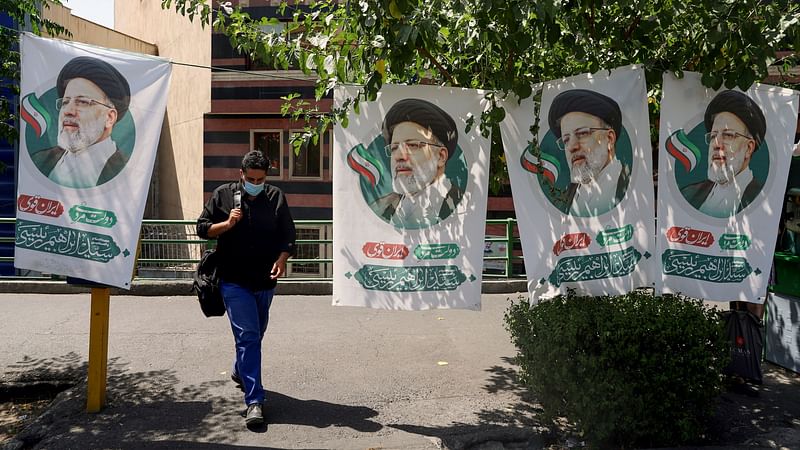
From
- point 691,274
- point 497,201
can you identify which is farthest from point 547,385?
point 497,201

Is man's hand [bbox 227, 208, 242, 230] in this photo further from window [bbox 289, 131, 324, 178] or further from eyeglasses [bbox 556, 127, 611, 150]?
window [bbox 289, 131, 324, 178]

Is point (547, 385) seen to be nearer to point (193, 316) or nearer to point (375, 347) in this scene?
point (375, 347)

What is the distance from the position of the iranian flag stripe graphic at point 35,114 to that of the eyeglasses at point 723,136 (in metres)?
4.83

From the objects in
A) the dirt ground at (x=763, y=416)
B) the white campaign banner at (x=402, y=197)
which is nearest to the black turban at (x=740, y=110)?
the white campaign banner at (x=402, y=197)

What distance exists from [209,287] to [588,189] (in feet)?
9.64

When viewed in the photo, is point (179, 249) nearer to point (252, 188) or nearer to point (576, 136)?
point (252, 188)

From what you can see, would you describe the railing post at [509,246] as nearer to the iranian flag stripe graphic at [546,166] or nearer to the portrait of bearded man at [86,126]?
the iranian flag stripe graphic at [546,166]

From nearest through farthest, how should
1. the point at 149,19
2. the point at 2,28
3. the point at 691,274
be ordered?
the point at 691,274 < the point at 2,28 < the point at 149,19

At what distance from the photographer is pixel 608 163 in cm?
489

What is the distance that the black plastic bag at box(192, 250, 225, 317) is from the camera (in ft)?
17.1

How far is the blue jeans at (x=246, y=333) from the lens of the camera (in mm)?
5004

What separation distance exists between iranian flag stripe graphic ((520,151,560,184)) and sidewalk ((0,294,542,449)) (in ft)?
6.04

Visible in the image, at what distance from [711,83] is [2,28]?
21.5ft

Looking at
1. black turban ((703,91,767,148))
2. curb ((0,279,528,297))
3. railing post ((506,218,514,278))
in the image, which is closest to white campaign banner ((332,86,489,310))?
black turban ((703,91,767,148))
